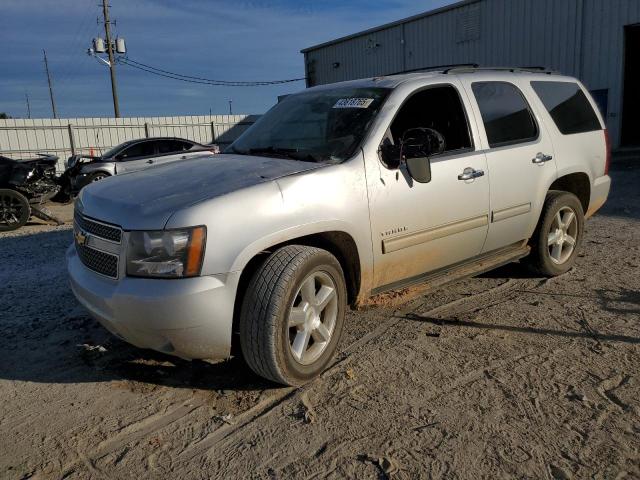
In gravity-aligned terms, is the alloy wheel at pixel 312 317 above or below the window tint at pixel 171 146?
below

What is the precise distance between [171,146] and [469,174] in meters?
11.8

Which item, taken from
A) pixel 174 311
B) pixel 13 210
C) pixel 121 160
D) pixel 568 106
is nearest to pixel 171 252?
pixel 174 311

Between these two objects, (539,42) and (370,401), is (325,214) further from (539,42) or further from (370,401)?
(539,42)

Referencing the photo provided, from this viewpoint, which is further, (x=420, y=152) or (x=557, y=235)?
(x=557, y=235)

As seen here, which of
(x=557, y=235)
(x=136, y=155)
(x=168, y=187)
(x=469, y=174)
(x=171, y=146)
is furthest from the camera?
(x=171, y=146)

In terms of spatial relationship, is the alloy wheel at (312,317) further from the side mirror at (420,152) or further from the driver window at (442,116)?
the driver window at (442,116)

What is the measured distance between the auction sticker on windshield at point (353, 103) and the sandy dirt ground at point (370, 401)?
1625mm

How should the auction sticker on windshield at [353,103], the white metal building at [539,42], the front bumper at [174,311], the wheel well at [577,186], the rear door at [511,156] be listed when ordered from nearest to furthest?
1. the front bumper at [174,311]
2. the auction sticker on windshield at [353,103]
3. the rear door at [511,156]
4. the wheel well at [577,186]
5. the white metal building at [539,42]

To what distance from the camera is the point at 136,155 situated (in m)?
14.0

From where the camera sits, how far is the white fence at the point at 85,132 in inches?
815

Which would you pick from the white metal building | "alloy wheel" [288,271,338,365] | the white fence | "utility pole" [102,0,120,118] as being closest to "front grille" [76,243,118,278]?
"alloy wheel" [288,271,338,365]

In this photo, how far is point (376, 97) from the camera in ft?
12.7

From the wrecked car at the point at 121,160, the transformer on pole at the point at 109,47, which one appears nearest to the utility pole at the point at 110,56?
the transformer on pole at the point at 109,47

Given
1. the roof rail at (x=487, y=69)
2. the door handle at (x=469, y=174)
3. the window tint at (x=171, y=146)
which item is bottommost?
the door handle at (x=469, y=174)
